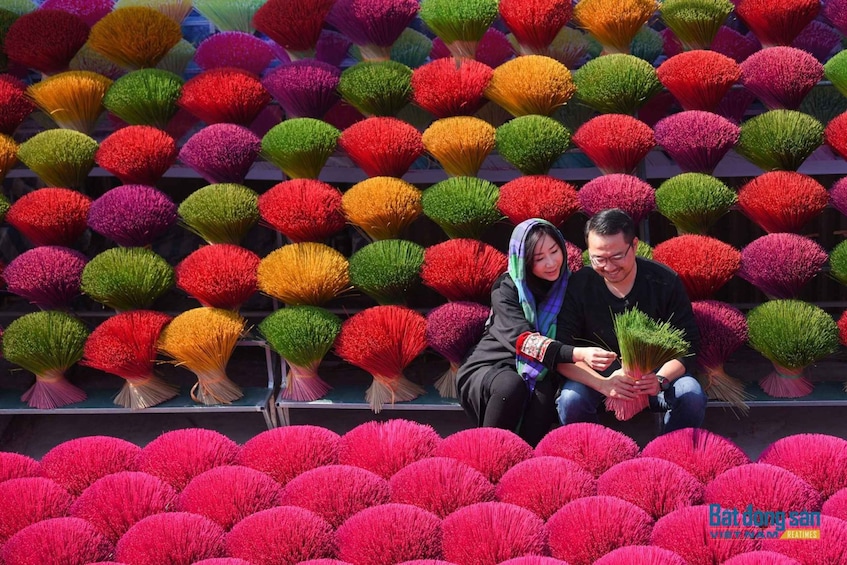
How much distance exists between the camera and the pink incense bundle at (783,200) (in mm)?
3172

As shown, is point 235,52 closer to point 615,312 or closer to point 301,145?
point 301,145

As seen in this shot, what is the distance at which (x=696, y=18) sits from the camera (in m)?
3.51

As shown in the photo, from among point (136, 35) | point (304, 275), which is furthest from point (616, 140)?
point (136, 35)

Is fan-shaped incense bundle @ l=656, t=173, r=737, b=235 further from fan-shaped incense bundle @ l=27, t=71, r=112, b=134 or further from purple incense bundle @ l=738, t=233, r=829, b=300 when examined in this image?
fan-shaped incense bundle @ l=27, t=71, r=112, b=134

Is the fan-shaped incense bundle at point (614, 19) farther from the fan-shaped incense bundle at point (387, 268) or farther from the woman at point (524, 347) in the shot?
the fan-shaped incense bundle at point (387, 268)

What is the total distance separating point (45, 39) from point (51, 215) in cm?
73

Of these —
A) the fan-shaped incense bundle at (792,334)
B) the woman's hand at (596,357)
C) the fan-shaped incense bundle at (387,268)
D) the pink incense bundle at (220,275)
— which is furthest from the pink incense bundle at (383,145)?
the fan-shaped incense bundle at (792,334)

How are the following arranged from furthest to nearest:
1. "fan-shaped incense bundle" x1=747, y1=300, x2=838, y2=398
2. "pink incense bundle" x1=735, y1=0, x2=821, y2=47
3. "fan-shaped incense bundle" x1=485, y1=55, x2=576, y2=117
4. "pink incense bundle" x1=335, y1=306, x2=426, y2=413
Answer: "pink incense bundle" x1=735, y1=0, x2=821, y2=47 < "fan-shaped incense bundle" x1=485, y1=55, x2=576, y2=117 < "pink incense bundle" x1=335, y1=306, x2=426, y2=413 < "fan-shaped incense bundle" x1=747, y1=300, x2=838, y2=398

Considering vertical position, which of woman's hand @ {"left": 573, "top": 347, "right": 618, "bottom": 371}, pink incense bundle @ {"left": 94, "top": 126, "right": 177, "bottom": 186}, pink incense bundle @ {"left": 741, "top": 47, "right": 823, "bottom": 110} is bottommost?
woman's hand @ {"left": 573, "top": 347, "right": 618, "bottom": 371}

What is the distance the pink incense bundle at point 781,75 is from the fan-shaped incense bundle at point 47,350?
2.30 metres

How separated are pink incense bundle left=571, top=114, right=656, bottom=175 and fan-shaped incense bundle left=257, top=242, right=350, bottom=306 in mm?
857

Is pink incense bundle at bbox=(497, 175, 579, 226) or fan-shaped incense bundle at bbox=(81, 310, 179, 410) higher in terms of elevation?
pink incense bundle at bbox=(497, 175, 579, 226)

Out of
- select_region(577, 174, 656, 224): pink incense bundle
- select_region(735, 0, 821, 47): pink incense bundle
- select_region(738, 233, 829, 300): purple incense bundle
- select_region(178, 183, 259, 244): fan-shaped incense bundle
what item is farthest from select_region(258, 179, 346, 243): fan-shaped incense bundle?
select_region(735, 0, 821, 47): pink incense bundle

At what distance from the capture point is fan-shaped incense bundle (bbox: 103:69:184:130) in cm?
357
